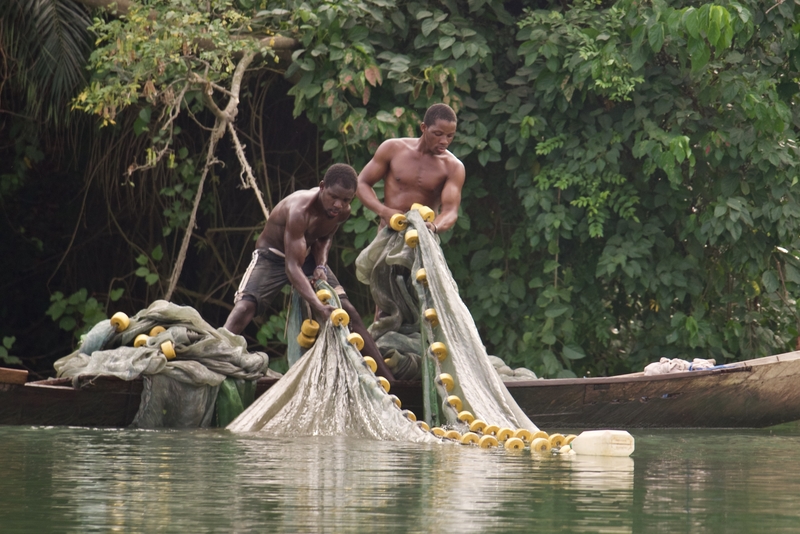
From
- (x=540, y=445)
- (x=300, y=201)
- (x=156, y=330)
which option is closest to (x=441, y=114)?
(x=300, y=201)

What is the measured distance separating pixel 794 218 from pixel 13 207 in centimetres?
723

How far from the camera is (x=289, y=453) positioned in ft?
18.1

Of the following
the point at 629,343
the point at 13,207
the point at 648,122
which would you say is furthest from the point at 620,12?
the point at 13,207

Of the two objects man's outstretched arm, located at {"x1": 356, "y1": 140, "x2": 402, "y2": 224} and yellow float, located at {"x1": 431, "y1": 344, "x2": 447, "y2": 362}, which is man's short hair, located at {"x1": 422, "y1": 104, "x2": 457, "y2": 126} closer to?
man's outstretched arm, located at {"x1": 356, "y1": 140, "x2": 402, "y2": 224}

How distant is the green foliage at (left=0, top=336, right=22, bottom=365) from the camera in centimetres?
1101

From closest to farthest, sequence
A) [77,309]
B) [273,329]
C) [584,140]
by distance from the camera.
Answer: [584,140] → [273,329] → [77,309]

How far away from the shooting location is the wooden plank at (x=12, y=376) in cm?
682

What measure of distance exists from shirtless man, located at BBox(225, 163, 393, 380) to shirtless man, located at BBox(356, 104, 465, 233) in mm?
383

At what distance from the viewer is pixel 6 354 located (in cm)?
1106

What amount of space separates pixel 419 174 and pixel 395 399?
2.01 meters

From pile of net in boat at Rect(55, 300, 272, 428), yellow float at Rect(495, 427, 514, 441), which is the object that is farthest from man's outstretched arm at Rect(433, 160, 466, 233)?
yellow float at Rect(495, 427, 514, 441)

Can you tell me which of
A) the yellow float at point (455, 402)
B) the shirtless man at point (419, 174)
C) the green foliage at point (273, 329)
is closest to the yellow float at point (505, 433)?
the yellow float at point (455, 402)

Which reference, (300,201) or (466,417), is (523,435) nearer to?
(466,417)

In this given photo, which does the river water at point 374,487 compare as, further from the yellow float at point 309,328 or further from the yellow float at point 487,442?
the yellow float at point 309,328
